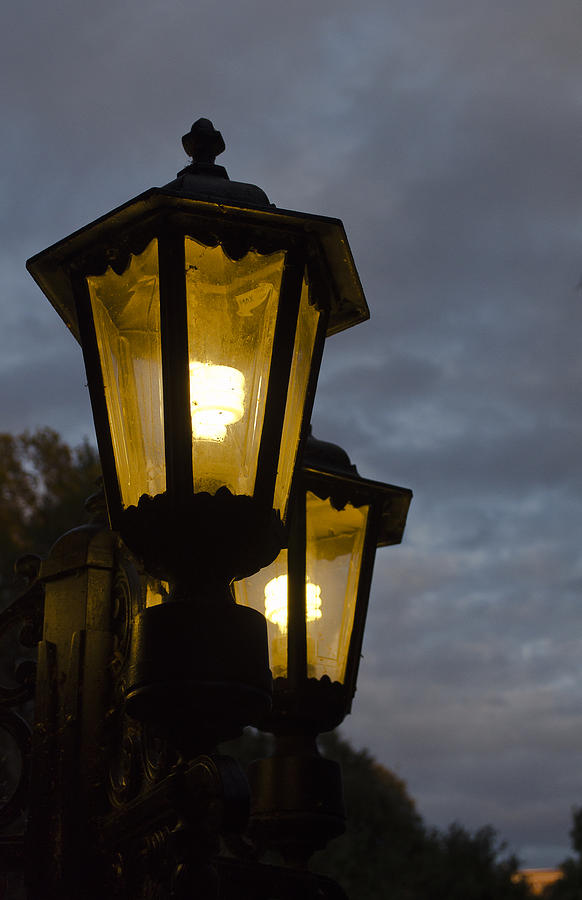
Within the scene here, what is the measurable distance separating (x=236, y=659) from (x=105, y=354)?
32.9 inches

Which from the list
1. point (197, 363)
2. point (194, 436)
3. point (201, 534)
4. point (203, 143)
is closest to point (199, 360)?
point (197, 363)

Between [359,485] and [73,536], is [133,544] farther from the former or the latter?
[359,485]

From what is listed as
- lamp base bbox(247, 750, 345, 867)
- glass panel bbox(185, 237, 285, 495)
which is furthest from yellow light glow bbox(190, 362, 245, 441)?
lamp base bbox(247, 750, 345, 867)

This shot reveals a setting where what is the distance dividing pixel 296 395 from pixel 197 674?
2.47 feet

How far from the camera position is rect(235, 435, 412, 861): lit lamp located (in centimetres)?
375

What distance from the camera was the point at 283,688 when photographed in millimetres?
3740

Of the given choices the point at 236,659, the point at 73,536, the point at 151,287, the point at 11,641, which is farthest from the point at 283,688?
the point at 11,641

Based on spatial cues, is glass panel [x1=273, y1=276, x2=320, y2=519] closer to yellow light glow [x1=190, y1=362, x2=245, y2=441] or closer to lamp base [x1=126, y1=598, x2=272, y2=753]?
yellow light glow [x1=190, y1=362, x2=245, y2=441]

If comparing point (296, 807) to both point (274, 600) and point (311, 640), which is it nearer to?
point (311, 640)

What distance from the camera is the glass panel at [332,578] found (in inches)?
151

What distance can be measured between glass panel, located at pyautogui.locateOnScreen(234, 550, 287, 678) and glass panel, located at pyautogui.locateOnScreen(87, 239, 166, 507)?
1.32m

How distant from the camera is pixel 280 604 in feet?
12.3

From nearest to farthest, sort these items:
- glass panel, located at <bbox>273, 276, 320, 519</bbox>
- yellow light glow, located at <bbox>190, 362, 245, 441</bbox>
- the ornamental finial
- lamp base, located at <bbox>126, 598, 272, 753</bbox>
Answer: lamp base, located at <bbox>126, 598, 272, 753</bbox> < yellow light glow, located at <bbox>190, 362, 245, 441</bbox> < glass panel, located at <bbox>273, 276, 320, 519</bbox> < the ornamental finial

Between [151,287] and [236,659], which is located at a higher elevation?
[151,287]
